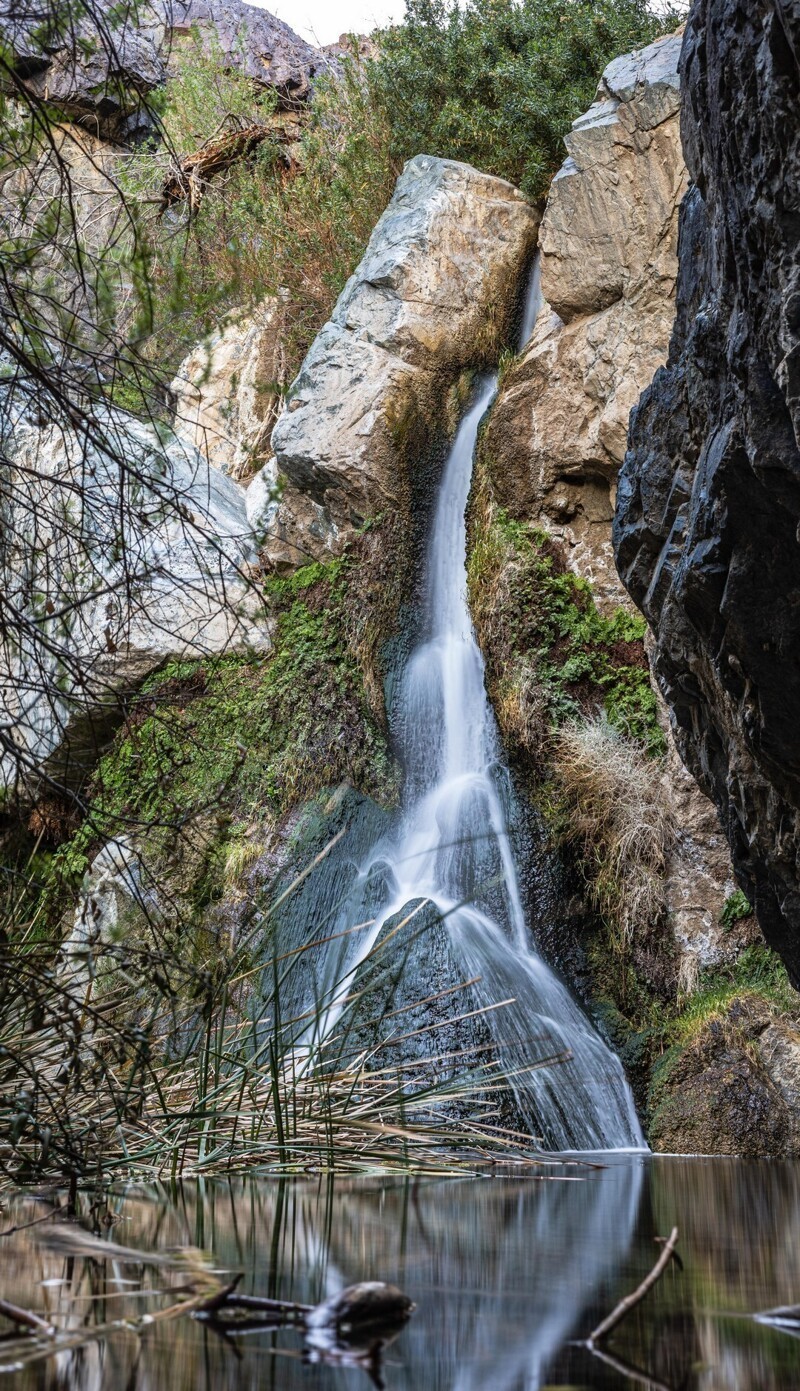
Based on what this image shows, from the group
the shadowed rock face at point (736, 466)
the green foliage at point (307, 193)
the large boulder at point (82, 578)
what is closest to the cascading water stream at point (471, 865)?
the shadowed rock face at point (736, 466)

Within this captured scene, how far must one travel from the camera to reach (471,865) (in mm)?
7914

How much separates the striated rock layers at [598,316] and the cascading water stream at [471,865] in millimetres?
898

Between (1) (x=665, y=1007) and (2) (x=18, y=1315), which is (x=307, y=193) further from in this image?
(2) (x=18, y=1315)

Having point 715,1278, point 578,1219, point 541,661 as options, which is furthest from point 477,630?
point 715,1278

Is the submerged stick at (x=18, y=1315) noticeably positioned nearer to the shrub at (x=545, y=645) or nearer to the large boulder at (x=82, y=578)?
the large boulder at (x=82, y=578)

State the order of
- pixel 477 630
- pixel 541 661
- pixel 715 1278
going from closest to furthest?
pixel 715 1278 → pixel 541 661 → pixel 477 630

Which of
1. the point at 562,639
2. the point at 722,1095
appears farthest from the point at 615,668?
the point at 722,1095

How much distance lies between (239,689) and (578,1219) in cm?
773

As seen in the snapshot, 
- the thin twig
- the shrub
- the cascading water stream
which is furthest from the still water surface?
the shrub

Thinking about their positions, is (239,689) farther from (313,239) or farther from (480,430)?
(313,239)

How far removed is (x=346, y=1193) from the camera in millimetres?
3029

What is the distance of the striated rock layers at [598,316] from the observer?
9.05 metres

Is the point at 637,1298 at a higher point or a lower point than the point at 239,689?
lower

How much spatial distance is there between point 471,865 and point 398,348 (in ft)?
17.2
